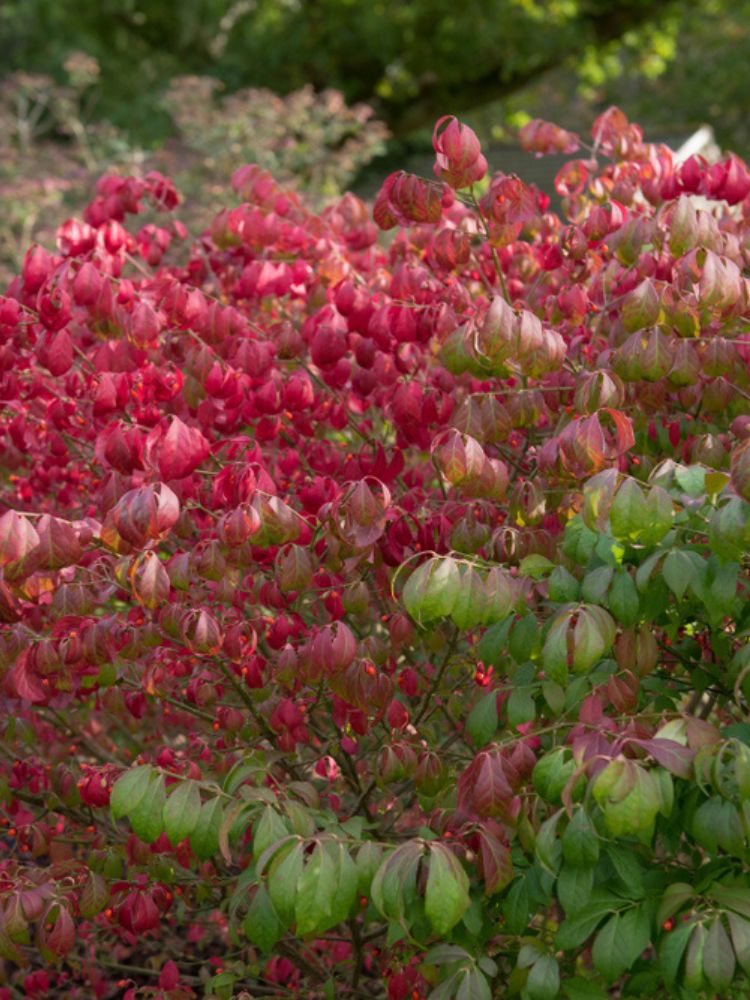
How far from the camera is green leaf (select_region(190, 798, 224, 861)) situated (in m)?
1.89

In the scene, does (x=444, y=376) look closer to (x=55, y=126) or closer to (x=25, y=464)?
(x=25, y=464)

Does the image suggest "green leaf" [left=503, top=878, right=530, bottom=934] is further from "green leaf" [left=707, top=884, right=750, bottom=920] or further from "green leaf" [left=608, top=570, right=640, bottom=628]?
"green leaf" [left=608, top=570, right=640, bottom=628]

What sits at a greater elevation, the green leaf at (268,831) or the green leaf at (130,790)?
the green leaf at (268,831)

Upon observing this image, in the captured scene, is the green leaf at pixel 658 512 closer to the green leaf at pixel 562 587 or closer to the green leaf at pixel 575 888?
the green leaf at pixel 562 587

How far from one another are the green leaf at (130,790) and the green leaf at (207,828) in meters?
0.10

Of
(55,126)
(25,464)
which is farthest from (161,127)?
(25,464)

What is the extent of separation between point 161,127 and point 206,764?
580 inches

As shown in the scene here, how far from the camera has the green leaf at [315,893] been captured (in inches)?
63.7

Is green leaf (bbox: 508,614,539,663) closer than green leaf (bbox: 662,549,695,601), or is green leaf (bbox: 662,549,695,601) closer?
green leaf (bbox: 662,549,695,601)

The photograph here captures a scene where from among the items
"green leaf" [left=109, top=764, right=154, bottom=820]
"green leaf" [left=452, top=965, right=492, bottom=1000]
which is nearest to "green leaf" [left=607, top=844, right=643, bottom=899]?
"green leaf" [left=452, top=965, right=492, bottom=1000]

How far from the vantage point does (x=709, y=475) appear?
1.92 metres

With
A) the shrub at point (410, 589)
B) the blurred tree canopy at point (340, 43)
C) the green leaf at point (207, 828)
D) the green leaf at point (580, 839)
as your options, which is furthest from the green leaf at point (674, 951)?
the blurred tree canopy at point (340, 43)

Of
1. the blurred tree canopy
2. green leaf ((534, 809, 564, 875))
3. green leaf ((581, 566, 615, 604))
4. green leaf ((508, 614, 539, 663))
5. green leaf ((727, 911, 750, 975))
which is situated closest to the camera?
green leaf ((727, 911, 750, 975))

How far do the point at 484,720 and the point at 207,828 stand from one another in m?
0.52
